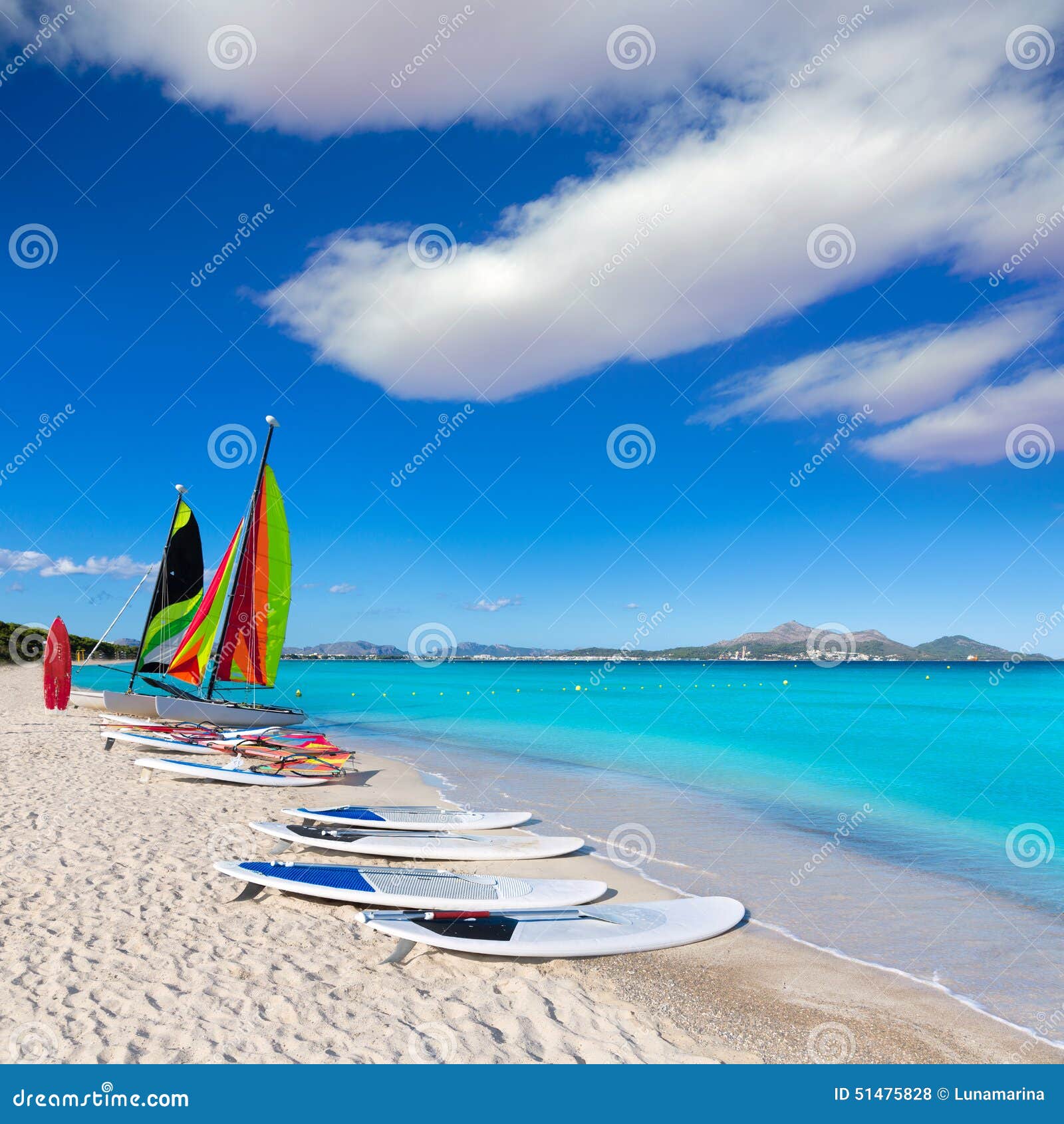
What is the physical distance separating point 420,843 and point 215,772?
641cm

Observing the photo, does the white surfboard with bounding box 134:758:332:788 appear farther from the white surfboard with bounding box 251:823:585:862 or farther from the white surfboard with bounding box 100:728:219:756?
the white surfboard with bounding box 251:823:585:862

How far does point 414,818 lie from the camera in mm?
11289

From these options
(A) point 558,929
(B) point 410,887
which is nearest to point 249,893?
(B) point 410,887

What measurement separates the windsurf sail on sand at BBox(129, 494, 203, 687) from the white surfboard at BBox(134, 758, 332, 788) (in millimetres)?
9377

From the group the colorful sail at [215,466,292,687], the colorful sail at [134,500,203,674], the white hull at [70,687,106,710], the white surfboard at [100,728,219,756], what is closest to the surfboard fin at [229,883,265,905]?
the white surfboard at [100,728,219,756]

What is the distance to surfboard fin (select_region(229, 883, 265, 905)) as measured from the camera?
762cm

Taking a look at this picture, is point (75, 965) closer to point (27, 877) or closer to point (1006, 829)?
point (27, 877)

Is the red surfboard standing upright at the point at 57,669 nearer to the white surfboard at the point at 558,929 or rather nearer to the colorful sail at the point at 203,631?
the colorful sail at the point at 203,631

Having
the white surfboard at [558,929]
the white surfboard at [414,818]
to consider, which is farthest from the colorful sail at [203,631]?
the white surfboard at [558,929]

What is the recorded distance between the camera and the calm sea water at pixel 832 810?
26.1 ft

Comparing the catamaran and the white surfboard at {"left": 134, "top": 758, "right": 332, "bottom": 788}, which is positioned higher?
the catamaran

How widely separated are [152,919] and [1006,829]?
1509cm

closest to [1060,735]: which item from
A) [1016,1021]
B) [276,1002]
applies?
[1016,1021]

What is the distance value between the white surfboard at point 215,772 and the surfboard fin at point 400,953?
913 cm
